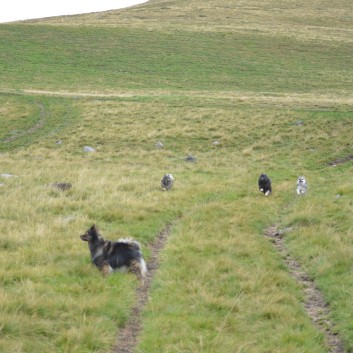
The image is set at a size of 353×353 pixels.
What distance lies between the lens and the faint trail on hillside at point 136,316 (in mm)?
8062

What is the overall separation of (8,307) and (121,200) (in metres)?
8.92

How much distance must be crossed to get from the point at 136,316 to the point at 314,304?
11.2ft

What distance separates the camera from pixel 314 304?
10.1 meters

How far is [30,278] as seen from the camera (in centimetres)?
995

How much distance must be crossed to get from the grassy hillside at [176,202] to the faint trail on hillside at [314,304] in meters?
0.15

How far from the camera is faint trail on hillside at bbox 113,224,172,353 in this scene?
8062mm

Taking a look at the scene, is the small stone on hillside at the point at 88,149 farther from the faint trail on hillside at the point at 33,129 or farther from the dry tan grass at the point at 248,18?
the dry tan grass at the point at 248,18

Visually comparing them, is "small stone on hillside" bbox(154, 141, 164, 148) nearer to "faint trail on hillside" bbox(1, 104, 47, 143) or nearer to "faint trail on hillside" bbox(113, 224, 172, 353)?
"faint trail on hillside" bbox(1, 104, 47, 143)

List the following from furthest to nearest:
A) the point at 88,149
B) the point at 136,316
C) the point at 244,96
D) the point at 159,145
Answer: the point at 244,96 < the point at 159,145 < the point at 88,149 < the point at 136,316

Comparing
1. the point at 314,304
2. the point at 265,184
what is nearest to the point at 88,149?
the point at 265,184

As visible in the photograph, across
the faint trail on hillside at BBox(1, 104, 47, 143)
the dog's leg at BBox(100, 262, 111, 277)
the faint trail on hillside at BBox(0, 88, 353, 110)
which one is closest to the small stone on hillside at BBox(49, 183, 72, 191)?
the dog's leg at BBox(100, 262, 111, 277)

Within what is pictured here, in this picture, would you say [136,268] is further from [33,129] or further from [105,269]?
[33,129]

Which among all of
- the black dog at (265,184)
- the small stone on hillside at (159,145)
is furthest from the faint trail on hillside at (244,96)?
the black dog at (265,184)

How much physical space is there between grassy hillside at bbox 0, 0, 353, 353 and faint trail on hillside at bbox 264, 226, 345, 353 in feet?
0.50
